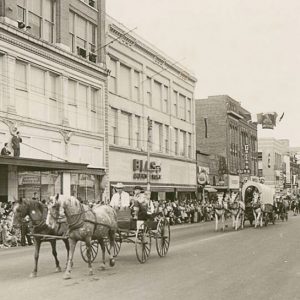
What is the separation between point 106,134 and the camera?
119 feet

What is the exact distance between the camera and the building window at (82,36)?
33.2 meters

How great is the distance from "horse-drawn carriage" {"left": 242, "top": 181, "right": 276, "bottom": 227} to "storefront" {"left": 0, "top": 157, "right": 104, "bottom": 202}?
8.73 m

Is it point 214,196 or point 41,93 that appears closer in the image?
point 41,93

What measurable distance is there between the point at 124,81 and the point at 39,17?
11.4 meters

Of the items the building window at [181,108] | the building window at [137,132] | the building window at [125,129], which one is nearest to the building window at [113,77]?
the building window at [125,129]

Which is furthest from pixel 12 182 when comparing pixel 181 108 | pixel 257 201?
pixel 181 108

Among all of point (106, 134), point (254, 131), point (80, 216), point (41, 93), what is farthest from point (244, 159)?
point (80, 216)

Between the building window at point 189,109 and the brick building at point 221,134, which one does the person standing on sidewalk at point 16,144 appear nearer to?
the building window at point 189,109

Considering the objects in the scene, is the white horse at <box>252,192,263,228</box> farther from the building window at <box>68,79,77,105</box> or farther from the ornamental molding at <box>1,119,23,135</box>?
the ornamental molding at <box>1,119,23,135</box>

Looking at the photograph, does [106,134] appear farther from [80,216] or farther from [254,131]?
[254,131]

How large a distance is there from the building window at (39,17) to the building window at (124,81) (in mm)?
9308

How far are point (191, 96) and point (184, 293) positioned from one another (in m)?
45.8

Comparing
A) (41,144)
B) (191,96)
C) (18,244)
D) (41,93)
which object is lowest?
(18,244)

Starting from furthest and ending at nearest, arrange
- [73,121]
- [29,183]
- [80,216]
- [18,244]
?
[73,121] < [29,183] < [18,244] < [80,216]
